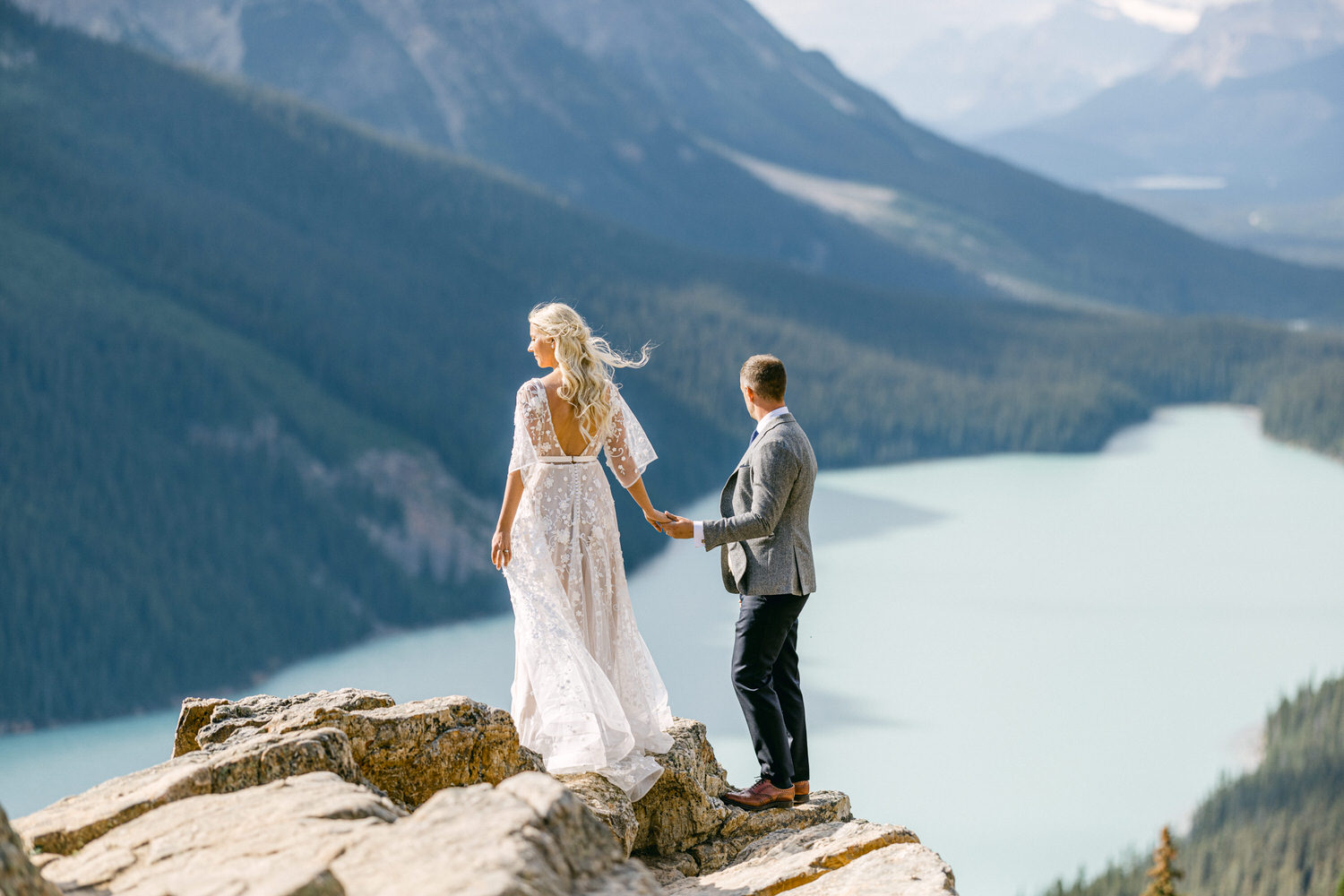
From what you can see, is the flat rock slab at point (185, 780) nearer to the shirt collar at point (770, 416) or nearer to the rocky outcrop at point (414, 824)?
the rocky outcrop at point (414, 824)

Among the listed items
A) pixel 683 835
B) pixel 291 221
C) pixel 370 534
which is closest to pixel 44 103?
pixel 291 221

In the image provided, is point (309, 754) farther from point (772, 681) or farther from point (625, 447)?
point (772, 681)

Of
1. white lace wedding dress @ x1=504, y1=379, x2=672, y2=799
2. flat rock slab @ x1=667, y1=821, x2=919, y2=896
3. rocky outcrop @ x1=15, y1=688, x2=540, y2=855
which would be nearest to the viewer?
rocky outcrop @ x1=15, y1=688, x2=540, y2=855

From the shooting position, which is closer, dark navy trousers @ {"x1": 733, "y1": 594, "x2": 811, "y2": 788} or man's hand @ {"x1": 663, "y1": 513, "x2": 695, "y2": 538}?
man's hand @ {"x1": 663, "y1": 513, "x2": 695, "y2": 538}

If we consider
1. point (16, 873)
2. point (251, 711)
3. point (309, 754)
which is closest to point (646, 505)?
point (309, 754)

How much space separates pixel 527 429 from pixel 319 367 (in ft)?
304

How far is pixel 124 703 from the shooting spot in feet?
208

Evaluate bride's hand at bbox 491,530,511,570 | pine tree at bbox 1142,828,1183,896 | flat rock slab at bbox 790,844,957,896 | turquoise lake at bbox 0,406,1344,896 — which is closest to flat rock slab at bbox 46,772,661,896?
flat rock slab at bbox 790,844,957,896

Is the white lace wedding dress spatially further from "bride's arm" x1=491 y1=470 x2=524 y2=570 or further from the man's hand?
the man's hand

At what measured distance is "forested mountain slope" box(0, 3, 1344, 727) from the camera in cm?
7175

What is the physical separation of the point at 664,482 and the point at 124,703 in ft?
143

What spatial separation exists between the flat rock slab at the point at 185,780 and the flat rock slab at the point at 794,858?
7.20ft

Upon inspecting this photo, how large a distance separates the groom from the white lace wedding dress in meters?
0.66

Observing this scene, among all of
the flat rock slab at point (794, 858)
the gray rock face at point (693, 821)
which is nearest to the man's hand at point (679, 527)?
the gray rock face at point (693, 821)
